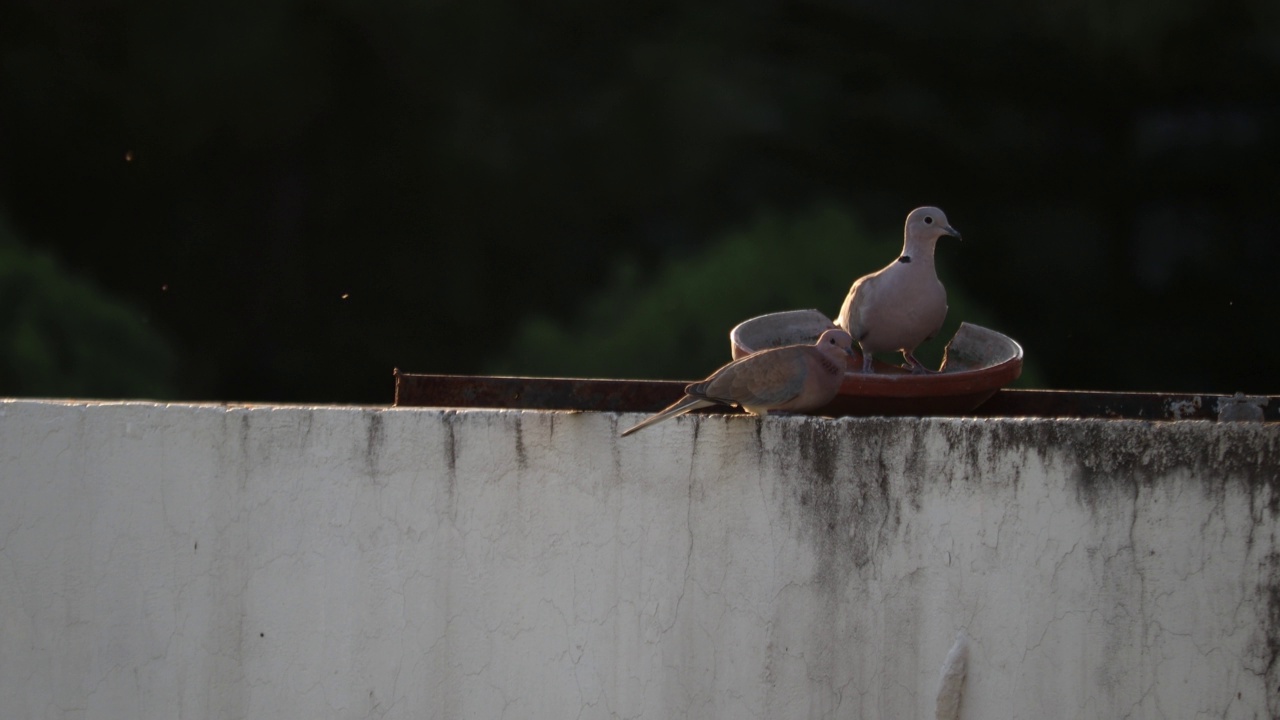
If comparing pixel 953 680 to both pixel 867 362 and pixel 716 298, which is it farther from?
pixel 716 298

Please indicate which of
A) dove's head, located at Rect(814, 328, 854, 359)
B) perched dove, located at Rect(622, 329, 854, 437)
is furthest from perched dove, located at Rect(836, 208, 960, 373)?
perched dove, located at Rect(622, 329, 854, 437)

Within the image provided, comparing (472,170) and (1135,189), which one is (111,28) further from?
(1135,189)

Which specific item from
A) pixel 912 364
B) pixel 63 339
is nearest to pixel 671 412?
pixel 912 364

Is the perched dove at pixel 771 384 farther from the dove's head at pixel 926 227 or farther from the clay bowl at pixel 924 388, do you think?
the dove's head at pixel 926 227

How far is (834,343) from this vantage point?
3309 millimetres

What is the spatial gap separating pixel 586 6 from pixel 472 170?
5.23 feet

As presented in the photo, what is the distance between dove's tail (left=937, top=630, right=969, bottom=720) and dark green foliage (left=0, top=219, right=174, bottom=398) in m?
7.33

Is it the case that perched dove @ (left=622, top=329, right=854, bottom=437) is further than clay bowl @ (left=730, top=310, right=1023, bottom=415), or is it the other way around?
clay bowl @ (left=730, top=310, right=1023, bottom=415)

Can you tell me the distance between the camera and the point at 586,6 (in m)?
10.5

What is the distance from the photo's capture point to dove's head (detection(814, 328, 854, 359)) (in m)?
3.21

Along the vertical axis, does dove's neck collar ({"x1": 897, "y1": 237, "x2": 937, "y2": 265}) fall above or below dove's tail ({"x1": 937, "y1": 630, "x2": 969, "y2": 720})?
above

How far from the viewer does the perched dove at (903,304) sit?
3.72 m

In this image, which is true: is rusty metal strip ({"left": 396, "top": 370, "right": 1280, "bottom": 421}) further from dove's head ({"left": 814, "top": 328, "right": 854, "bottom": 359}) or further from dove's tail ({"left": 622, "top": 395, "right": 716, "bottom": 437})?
dove's tail ({"left": 622, "top": 395, "right": 716, "bottom": 437})

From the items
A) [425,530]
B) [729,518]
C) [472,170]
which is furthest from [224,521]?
[472,170]
